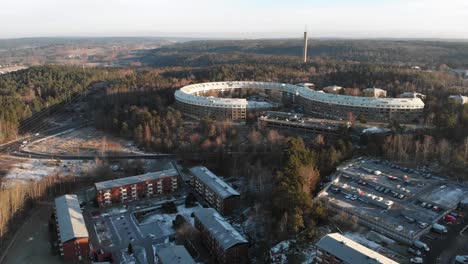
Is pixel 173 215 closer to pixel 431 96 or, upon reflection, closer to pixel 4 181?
pixel 4 181

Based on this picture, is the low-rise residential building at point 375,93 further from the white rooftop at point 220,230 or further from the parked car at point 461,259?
the white rooftop at point 220,230

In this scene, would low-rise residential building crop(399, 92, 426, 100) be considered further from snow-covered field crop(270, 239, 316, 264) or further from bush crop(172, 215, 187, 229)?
bush crop(172, 215, 187, 229)

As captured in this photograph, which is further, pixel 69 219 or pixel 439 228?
pixel 69 219

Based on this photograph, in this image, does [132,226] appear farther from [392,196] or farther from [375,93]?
[375,93]

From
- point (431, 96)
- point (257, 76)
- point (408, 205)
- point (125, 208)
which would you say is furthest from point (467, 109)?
point (257, 76)

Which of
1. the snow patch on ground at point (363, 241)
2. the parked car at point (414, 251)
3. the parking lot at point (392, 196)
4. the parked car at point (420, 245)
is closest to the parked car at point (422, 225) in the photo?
the parking lot at point (392, 196)

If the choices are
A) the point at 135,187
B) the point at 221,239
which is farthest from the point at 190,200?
the point at 221,239
